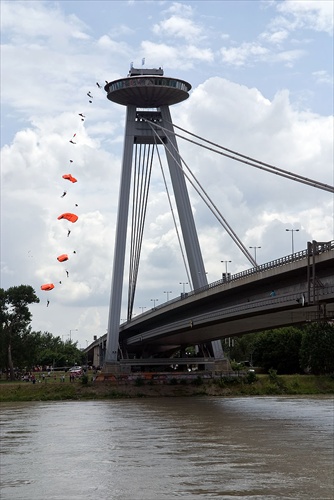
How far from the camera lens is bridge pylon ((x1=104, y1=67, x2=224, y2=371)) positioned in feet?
236

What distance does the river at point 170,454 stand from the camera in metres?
24.5

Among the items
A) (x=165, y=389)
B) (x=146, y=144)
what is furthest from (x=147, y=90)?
(x=165, y=389)

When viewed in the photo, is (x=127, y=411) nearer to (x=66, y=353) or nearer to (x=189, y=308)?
(x=189, y=308)

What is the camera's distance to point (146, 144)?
7925 centimetres

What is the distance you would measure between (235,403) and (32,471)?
32863mm

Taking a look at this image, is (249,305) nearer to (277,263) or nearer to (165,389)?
(277,263)

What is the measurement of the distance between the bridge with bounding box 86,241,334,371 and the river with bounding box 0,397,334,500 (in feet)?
17.9

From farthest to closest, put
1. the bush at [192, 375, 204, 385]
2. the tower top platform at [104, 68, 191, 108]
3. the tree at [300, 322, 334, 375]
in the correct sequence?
1. the tree at [300, 322, 334, 375]
2. the tower top platform at [104, 68, 191, 108]
3. the bush at [192, 375, 204, 385]

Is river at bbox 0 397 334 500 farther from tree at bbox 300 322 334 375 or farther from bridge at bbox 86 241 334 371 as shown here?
tree at bbox 300 322 334 375

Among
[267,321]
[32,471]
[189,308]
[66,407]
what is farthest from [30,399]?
[32,471]

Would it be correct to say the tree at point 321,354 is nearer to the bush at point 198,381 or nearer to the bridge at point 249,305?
the bridge at point 249,305

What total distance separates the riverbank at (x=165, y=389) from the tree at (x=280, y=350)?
17.6 meters

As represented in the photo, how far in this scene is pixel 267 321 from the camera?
2159 inches

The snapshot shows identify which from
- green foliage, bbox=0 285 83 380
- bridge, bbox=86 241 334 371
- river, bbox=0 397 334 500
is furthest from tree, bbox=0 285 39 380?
river, bbox=0 397 334 500
